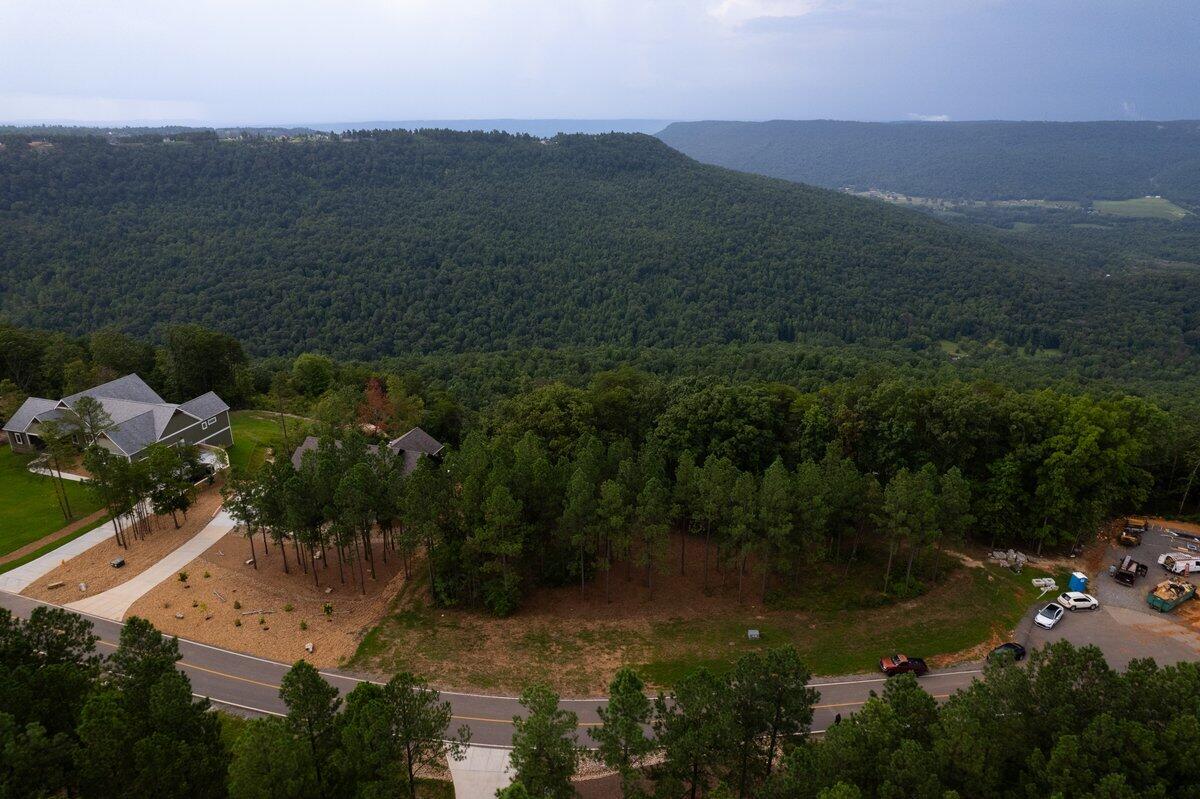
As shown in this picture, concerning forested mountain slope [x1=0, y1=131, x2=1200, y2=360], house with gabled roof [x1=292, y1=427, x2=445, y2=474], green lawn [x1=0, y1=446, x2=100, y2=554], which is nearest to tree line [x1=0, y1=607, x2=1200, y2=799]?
green lawn [x1=0, y1=446, x2=100, y2=554]

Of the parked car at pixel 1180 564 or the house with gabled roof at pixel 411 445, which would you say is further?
the house with gabled roof at pixel 411 445

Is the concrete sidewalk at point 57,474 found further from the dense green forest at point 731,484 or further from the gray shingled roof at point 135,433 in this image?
the dense green forest at point 731,484

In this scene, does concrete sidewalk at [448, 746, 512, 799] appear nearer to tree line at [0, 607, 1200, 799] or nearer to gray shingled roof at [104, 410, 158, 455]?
tree line at [0, 607, 1200, 799]

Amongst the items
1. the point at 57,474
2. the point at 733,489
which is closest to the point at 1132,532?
the point at 733,489

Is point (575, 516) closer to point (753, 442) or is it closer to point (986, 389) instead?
point (753, 442)

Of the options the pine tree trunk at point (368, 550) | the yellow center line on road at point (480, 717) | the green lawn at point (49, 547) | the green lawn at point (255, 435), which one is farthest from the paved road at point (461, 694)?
the green lawn at point (255, 435)

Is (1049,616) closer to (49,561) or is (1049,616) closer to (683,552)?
(683,552)
